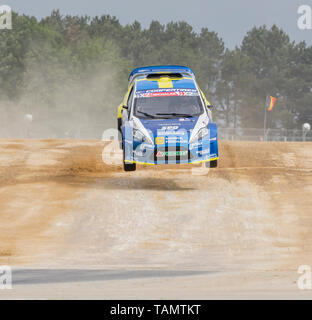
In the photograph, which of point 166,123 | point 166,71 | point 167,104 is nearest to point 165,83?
point 167,104

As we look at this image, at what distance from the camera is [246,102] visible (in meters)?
106

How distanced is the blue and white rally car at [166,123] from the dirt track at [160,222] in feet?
4.23

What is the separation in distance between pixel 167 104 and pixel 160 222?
266 centimetres

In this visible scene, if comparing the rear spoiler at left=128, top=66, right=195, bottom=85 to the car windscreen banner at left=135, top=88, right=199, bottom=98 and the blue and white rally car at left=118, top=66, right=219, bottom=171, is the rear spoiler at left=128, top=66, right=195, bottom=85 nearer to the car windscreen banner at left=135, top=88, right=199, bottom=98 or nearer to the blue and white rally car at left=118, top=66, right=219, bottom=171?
the blue and white rally car at left=118, top=66, right=219, bottom=171

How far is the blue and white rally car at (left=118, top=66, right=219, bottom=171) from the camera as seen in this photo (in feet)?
41.2

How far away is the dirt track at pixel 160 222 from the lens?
8.85 m

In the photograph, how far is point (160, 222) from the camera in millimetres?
12977

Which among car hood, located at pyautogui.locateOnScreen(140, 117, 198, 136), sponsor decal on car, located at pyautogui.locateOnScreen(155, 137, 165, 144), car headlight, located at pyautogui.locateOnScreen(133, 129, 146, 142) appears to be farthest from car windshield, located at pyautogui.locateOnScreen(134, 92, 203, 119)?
sponsor decal on car, located at pyautogui.locateOnScreen(155, 137, 165, 144)

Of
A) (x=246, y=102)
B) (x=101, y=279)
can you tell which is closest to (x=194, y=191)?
(x=101, y=279)

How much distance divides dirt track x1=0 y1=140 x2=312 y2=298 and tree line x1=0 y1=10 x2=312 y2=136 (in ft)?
186

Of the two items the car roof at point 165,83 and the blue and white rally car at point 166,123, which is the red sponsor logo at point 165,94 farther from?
the car roof at point 165,83

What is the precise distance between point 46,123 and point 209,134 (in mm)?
65531

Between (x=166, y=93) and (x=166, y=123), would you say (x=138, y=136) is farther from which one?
(x=166, y=93)

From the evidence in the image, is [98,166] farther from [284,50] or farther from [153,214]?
[284,50]
